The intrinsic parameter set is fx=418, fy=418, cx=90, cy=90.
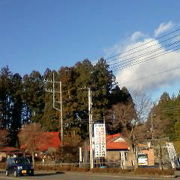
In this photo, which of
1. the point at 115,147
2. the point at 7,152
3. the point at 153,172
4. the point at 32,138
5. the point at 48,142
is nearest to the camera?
the point at 153,172

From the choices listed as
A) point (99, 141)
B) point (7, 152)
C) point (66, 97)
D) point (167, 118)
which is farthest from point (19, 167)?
point (167, 118)

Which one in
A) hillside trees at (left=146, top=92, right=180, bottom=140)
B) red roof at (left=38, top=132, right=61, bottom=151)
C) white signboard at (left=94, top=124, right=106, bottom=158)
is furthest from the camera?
red roof at (left=38, top=132, right=61, bottom=151)

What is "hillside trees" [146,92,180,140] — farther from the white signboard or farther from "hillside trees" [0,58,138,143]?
the white signboard

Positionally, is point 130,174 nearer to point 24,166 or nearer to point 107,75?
point 24,166

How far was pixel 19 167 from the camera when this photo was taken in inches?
1405

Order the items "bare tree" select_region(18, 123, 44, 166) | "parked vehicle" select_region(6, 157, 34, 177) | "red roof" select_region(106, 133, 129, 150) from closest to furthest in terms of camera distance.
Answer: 1. "parked vehicle" select_region(6, 157, 34, 177)
2. "bare tree" select_region(18, 123, 44, 166)
3. "red roof" select_region(106, 133, 129, 150)

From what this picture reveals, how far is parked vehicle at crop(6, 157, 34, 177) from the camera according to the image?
35531mm

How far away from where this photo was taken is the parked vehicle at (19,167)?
117 feet

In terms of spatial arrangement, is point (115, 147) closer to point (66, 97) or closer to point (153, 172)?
point (66, 97)

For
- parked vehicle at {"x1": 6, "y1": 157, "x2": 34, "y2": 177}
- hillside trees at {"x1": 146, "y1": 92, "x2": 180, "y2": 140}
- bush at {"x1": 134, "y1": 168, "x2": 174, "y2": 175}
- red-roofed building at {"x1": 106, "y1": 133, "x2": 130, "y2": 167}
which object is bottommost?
bush at {"x1": 134, "y1": 168, "x2": 174, "y2": 175}

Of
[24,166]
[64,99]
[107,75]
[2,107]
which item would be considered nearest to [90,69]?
[107,75]

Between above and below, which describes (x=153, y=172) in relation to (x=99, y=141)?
below

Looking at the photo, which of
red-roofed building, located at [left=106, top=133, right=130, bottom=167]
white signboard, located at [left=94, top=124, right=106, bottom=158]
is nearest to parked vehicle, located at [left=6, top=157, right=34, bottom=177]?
white signboard, located at [left=94, top=124, right=106, bottom=158]

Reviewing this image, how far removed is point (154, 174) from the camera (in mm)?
32000
